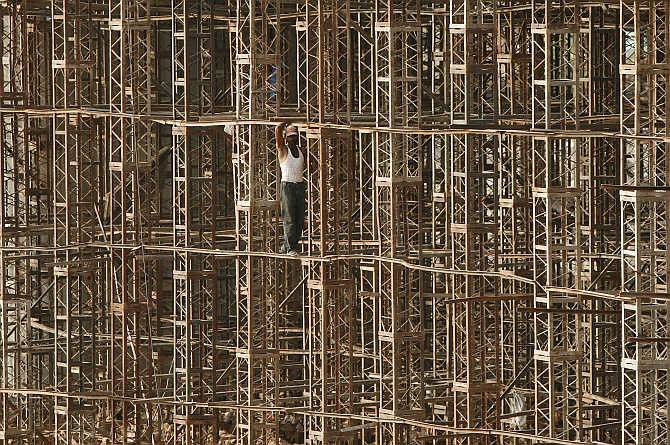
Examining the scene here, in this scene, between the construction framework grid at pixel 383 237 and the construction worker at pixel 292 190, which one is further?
the construction worker at pixel 292 190

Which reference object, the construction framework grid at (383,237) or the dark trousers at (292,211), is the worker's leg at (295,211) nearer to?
the dark trousers at (292,211)

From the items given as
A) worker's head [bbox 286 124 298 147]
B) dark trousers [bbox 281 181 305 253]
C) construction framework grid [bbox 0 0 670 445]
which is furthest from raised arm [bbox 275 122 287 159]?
dark trousers [bbox 281 181 305 253]

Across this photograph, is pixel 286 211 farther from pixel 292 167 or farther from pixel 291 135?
pixel 291 135

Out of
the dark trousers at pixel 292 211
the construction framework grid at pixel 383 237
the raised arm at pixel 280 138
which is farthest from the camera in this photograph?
the dark trousers at pixel 292 211

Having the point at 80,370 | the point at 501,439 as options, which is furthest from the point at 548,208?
the point at 80,370

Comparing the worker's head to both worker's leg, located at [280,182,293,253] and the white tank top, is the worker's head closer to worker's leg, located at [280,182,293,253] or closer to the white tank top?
the white tank top

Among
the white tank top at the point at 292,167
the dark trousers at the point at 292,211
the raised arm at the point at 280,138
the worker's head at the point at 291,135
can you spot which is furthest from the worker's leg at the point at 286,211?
the worker's head at the point at 291,135

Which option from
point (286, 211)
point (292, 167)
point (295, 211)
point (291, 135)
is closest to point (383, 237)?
point (295, 211)

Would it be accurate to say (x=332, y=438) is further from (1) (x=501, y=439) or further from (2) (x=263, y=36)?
(2) (x=263, y=36)
